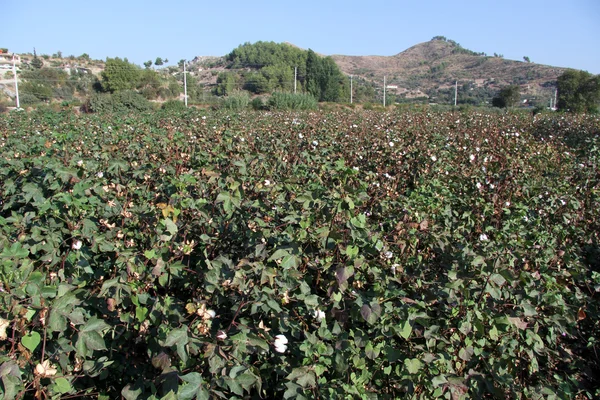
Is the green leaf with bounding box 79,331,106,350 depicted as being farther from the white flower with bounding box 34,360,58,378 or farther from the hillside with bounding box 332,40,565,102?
→ the hillside with bounding box 332,40,565,102

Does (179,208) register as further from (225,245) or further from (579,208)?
(579,208)

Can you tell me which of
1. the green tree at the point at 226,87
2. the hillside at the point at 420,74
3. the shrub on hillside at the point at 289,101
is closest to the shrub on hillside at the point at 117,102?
the shrub on hillside at the point at 289,101

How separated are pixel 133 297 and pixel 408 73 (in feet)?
324

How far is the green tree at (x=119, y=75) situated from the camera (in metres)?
49.3

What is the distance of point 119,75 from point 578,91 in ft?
140

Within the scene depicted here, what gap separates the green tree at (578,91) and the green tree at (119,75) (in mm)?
40594

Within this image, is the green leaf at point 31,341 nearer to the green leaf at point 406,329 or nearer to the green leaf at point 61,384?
the green leaf at point 61,384

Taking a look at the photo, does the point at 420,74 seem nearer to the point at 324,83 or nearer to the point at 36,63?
the point at 324,83

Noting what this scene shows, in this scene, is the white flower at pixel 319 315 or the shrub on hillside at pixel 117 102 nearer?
the white flower at pixel 319 315

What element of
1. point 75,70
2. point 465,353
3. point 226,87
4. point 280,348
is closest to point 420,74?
point 226,87

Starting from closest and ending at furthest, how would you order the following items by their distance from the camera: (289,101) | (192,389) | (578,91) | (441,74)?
(192,389)
(289,101)
(578,91)
(441,74)

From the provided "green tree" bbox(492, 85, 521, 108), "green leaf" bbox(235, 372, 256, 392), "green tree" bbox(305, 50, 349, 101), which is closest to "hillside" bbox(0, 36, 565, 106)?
"green tree" bbox(305, 50, 349, 101)

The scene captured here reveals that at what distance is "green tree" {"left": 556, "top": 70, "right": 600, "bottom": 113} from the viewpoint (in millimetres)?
31992

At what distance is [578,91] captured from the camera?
35.0 m
